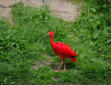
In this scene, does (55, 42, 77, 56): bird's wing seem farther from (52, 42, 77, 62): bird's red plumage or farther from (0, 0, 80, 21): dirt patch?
(0, 0, 80, 21): dirt patch

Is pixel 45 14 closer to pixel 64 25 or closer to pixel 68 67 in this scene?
pixel 64 25

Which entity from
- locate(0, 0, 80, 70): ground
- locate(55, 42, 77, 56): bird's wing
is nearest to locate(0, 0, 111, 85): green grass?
locate(0, 0, 80, 70): ground

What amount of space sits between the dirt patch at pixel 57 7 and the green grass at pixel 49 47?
0.27 meters

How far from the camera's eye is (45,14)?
946 cm

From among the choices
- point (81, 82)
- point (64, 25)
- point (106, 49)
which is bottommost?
point (81, 82)

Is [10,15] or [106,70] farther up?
[10,15]

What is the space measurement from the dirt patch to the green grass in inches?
10.6

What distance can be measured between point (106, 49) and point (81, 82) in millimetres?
1780

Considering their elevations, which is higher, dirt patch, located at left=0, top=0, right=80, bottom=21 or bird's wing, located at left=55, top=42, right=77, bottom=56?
dirt patch, located at left=0, top=0, right=80, bottom=21

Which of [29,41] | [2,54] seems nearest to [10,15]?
[29,41]

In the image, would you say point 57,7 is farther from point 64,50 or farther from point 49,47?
point 64,50

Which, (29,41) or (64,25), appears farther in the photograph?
(64,25)

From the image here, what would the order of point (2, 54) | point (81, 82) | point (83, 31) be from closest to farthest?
1. point (81, 82)
2. point (2, 54)
3. point (83, 31)

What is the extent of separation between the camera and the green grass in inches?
279
